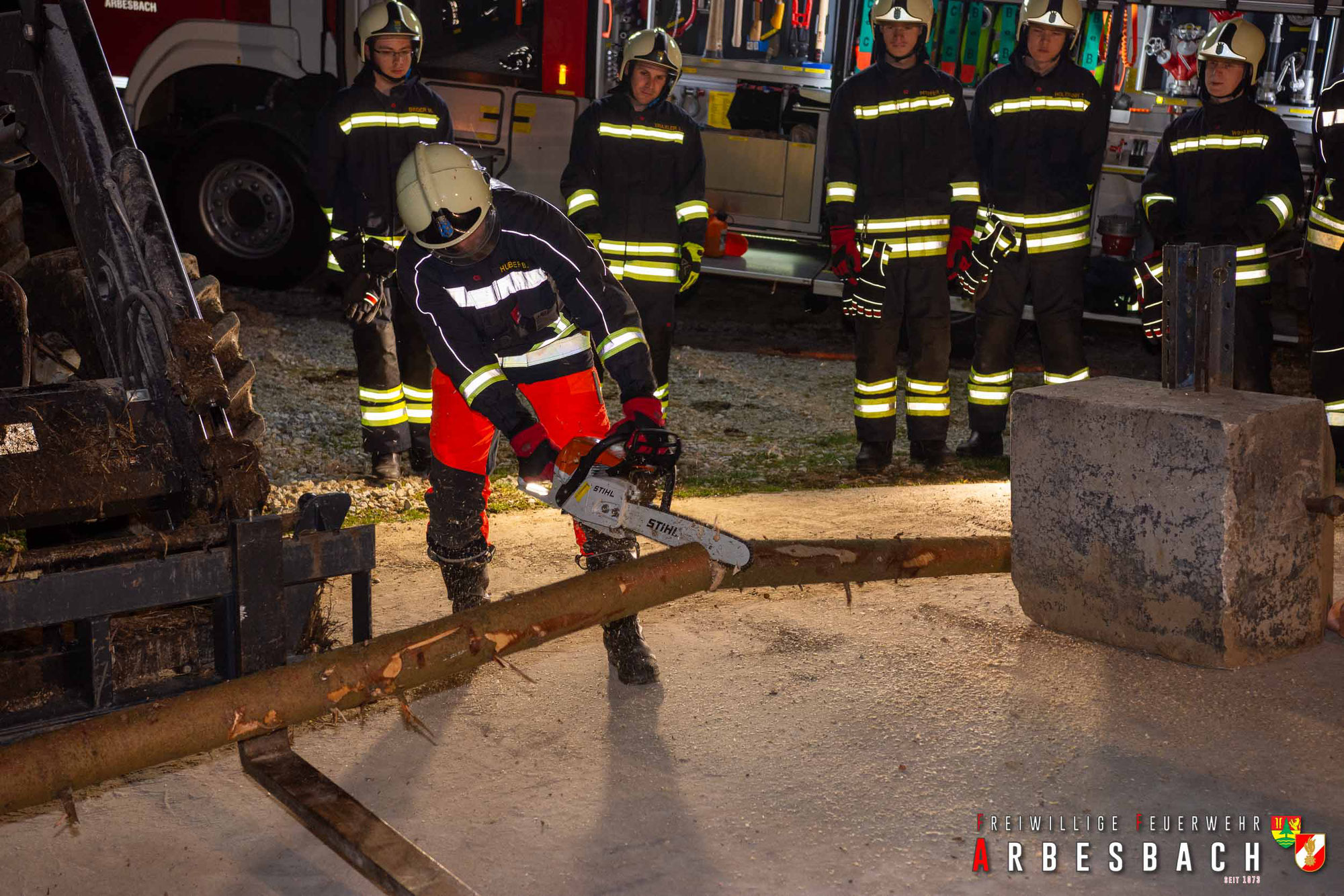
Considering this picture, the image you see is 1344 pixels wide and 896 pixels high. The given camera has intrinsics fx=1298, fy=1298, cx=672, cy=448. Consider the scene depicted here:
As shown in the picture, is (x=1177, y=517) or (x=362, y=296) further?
(x=362, y=296)

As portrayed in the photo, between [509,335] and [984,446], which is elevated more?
[509,335]

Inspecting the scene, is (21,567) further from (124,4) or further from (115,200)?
(124,4)

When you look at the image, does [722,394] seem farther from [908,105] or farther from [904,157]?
[908,105]

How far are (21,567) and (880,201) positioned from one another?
4306 millimetres

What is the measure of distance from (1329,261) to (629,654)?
4168mm

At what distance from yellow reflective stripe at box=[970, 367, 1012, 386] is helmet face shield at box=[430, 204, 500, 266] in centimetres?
337

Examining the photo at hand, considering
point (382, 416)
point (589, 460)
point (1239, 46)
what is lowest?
point (382, 416)

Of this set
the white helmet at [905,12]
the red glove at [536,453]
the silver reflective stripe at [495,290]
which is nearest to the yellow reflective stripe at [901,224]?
the white helmet at [905,12]

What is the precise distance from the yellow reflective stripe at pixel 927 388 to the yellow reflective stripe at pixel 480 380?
3.00 meters

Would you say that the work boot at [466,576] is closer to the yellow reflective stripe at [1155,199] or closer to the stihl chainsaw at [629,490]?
the stihl chainsaw at [629,490]

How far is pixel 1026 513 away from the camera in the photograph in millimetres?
3998

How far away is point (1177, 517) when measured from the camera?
361cm

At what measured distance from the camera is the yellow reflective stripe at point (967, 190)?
6082 millimetres

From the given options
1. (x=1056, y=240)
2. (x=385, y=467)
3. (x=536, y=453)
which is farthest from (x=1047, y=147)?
(x=536, y=453)
